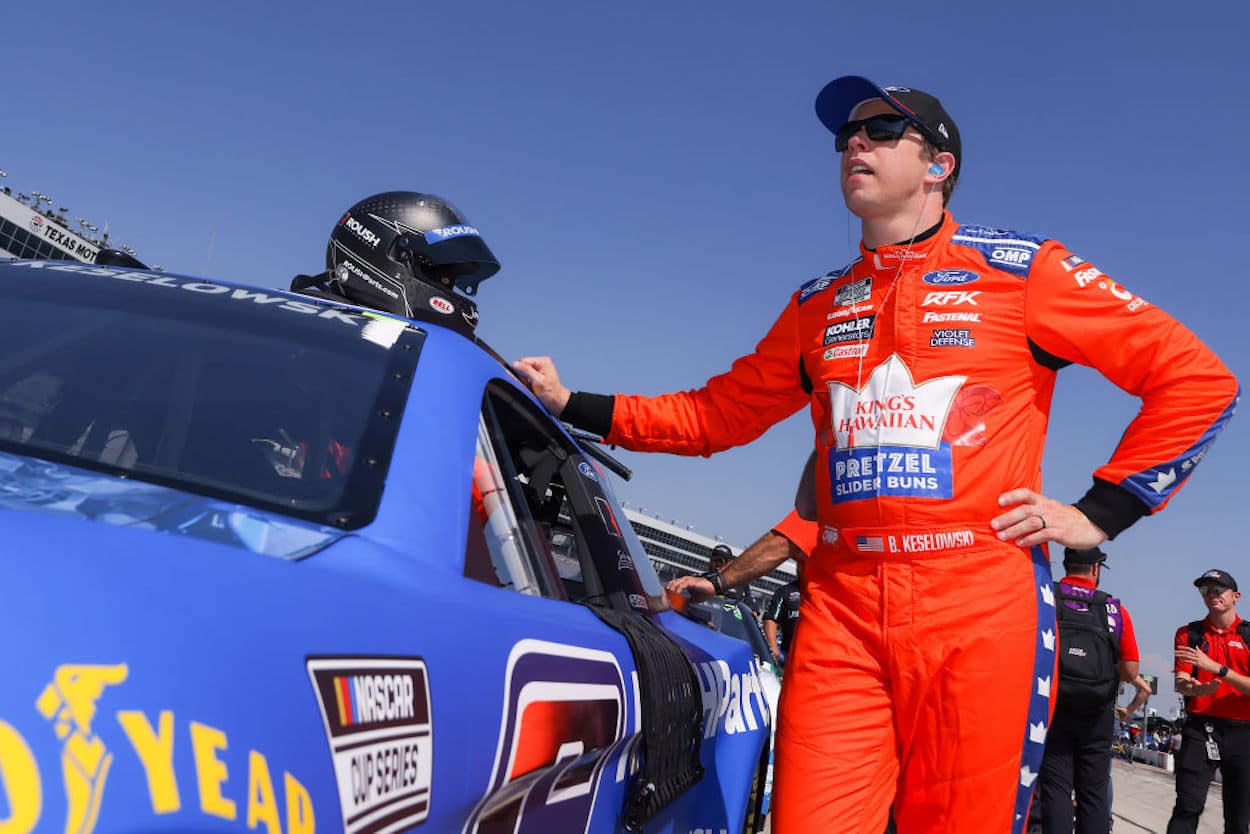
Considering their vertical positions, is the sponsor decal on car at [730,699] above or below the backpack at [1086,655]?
below

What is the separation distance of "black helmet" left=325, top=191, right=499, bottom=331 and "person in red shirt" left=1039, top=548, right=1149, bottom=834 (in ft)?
13.5

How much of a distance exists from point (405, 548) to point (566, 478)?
3.94 ft

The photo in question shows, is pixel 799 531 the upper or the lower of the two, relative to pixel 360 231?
lower

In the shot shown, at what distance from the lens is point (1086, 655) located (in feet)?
19.9

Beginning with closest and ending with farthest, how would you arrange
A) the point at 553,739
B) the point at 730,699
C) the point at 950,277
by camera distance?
the point at 553,739, the point at 950,277, the point at 730,699

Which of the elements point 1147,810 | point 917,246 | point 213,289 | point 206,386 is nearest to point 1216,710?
point 1147,810

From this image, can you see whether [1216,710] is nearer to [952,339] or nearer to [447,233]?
[952,339]

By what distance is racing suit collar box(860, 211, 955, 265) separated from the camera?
2842mm

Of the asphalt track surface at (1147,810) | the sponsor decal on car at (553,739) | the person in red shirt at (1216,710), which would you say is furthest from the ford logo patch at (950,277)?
the person in red shirt at (1216,710)

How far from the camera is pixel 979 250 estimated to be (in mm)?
2773

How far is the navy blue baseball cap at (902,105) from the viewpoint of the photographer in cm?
287

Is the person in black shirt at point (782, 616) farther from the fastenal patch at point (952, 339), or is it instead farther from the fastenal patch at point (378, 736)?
the fastenal patch at point (378, 736)

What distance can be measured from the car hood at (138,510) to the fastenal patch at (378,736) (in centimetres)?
15

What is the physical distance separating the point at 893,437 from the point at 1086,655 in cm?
407
